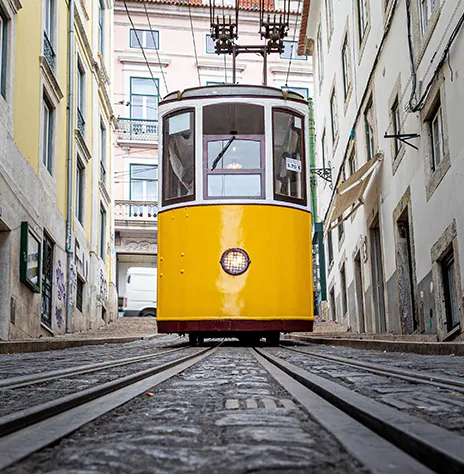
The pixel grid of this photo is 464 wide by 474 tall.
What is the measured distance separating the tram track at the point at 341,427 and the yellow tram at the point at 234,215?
536 cm

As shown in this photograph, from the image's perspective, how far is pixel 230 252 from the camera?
8.34 metres

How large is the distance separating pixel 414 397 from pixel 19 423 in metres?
1.31

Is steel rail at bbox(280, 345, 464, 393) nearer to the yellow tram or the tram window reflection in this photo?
the yellow tram

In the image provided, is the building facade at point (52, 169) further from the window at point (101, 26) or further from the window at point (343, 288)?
the window at point (343, 288)

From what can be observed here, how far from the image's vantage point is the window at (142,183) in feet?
96.4

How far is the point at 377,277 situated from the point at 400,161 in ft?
11.4

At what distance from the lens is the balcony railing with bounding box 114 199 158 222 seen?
28453mm

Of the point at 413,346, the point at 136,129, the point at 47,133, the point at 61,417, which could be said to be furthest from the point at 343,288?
the point at 61,417

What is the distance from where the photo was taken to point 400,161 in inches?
404

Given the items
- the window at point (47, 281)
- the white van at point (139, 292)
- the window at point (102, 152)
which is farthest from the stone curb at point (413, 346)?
the white van at point (139, 292)

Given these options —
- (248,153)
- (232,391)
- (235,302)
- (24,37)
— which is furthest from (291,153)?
(232,391)

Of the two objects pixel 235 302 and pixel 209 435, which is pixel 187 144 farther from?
pixel 209 435

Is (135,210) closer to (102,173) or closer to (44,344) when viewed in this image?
(102,173)

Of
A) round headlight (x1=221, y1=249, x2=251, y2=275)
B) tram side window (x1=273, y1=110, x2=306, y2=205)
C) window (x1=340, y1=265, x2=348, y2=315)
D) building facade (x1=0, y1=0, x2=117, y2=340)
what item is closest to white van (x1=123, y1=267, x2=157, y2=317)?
building facade (x1=0, y1=0, x2=117, y2=340)
